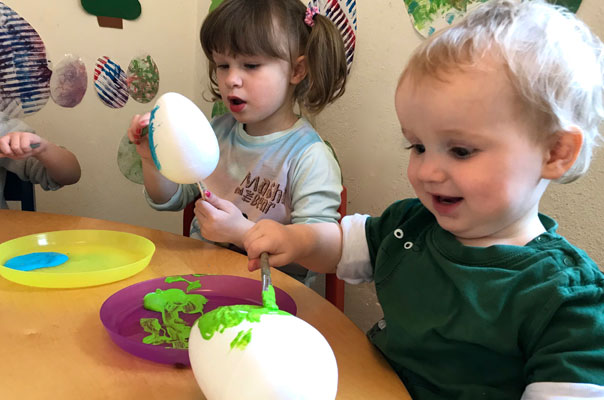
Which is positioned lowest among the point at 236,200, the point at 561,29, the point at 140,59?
the point at 236,200

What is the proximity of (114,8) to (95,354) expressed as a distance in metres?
1.40

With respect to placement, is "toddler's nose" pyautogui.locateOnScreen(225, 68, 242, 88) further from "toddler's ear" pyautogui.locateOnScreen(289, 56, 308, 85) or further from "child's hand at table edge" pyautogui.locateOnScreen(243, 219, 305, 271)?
"child's hand at table edge" pyautogui.locateOnScreen(243, 219, 305, 271)

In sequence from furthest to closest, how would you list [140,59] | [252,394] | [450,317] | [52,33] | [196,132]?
[140,59] → [52,33] → [196,132] → [450,317] → [252,394]

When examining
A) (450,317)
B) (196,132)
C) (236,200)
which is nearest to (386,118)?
(236,200)

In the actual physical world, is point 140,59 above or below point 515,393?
above

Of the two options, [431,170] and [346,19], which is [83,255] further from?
[346,19]

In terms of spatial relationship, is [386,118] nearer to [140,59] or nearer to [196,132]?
[196,132]

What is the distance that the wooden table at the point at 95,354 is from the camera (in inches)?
20.5

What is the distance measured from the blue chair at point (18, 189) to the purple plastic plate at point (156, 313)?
2.35 feet

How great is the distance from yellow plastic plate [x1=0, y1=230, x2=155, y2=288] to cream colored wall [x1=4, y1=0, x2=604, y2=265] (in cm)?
68

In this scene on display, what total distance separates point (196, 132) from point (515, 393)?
0.57m

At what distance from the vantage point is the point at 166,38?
181cm

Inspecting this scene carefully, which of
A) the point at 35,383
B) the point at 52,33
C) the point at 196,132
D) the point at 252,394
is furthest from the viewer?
the point at 52,33

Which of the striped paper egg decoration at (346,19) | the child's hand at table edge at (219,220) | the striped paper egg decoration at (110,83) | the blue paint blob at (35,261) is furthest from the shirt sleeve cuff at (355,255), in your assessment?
the striped paper egg decoration at (110,83)
